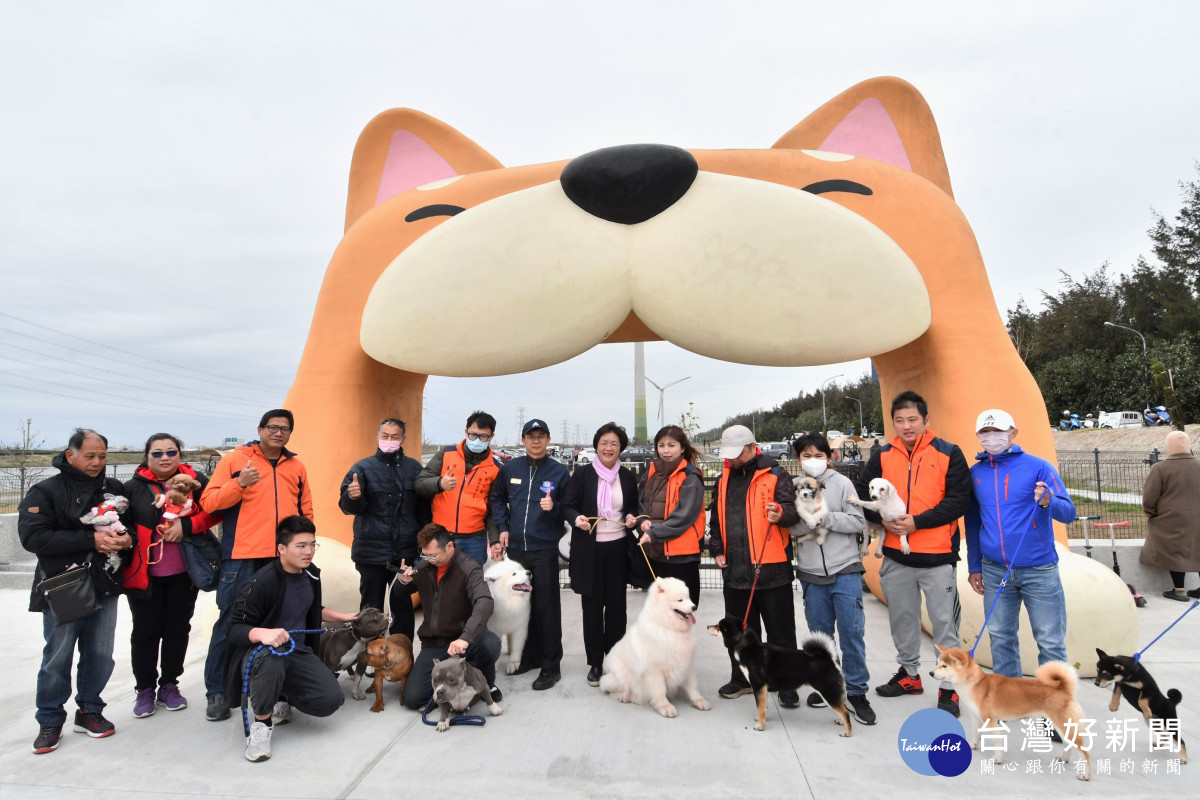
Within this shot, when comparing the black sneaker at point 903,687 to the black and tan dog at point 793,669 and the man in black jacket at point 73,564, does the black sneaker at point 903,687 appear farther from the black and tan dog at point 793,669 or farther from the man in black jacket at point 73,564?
the man in black jacket at point 73,564

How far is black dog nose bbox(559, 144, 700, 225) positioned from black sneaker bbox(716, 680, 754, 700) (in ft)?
9.25

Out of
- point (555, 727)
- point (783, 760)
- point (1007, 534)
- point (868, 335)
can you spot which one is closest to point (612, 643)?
point (555, 727)

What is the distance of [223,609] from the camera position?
3.40 meters

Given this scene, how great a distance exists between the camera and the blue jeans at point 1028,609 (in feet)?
9.57

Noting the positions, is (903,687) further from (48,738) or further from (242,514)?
(48,738)

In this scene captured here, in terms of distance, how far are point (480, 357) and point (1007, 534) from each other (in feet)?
10.1

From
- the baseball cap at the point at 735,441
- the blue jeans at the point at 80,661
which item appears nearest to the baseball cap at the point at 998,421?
the baseball cap at the point at 735,441

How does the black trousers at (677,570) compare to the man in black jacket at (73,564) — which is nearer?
the man in black jacket at (73,564)

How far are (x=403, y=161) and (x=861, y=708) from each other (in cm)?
536

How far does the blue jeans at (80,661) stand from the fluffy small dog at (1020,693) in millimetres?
3871

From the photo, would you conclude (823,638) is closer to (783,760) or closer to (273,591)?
(783,760)

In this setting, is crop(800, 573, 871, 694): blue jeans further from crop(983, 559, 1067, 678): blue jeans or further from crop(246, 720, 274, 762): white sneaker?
crop(246, 720, 274, 762): white sneaker

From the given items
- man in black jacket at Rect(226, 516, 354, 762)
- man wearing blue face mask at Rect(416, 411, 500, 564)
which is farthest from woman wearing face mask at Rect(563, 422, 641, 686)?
man in black jacket at Rect(226, 516, 354, 762)

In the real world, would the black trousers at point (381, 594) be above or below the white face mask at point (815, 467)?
below
